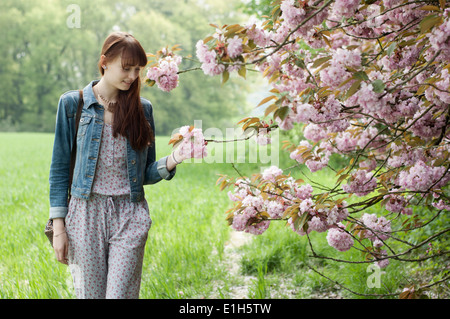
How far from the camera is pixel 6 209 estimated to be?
18.2ft

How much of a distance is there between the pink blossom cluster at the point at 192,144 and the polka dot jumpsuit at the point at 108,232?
263 mm

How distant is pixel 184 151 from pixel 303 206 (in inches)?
21.2

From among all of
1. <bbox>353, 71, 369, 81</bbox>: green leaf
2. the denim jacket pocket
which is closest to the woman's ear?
the denim jacket pocket

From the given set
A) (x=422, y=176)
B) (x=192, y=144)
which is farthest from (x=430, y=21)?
(x=192, y=144)

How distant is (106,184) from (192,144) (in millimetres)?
403

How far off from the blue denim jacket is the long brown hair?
2.3 inches

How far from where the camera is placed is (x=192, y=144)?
186 centimetres

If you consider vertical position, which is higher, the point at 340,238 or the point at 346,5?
the point at 346,5

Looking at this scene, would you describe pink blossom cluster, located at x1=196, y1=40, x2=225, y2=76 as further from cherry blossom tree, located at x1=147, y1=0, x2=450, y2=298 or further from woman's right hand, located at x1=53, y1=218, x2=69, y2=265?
woman's right hand, located at x1=53, y1=218, x2=69, y2=265

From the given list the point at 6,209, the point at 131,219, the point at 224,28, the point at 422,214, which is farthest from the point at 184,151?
the point at 6,209

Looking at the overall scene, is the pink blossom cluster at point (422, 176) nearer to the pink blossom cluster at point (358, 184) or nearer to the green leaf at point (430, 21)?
the pink blossom cluster at point (358, 184)

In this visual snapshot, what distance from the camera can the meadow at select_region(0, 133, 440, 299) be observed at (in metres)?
3.06

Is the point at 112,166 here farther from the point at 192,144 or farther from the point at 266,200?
the point at 266,200
